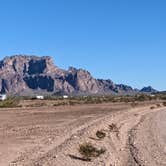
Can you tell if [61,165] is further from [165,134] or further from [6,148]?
[165,134]

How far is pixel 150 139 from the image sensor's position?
31.5m

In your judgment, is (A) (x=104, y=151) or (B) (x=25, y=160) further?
(A) (x=104, y=151)

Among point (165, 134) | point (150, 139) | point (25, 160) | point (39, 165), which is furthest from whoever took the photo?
point (165, 134)

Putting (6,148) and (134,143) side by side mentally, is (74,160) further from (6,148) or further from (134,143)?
(134,143)

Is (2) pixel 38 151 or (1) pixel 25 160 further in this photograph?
(2) pixel 38 151

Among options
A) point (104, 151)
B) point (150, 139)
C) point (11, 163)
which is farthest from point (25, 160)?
point (150, 139)

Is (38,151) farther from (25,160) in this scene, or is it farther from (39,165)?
(39,165)

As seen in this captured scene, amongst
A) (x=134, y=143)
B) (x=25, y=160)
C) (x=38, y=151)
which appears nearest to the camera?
(x=25, y=160)

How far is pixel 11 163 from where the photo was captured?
18609 millimetres

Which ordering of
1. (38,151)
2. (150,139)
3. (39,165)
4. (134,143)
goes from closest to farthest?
(39,165)
(38,151)
(134,143)
(150,139)

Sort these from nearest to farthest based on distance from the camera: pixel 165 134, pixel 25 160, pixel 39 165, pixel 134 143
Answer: pixel 39 165 → pixel 25 160 → pixel 134 143 → pixel 165 134

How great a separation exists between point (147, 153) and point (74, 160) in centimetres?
464

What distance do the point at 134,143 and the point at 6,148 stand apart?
7.77 metres

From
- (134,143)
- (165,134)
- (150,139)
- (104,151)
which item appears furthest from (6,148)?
(165,134)
